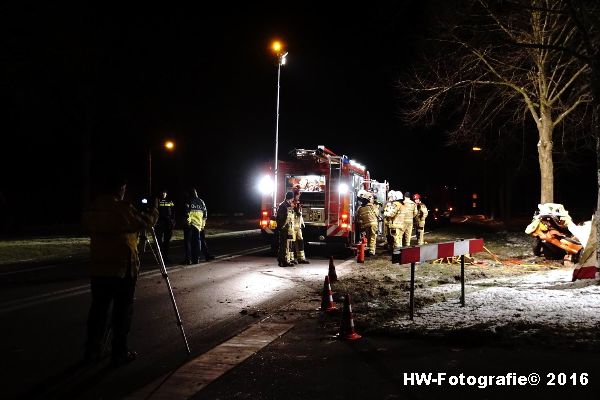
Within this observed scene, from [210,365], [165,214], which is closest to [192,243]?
[165,214]

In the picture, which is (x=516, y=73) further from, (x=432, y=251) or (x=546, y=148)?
(x=432, y=251)

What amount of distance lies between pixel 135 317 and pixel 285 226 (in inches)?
234

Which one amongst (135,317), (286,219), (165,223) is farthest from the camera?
(165,223)

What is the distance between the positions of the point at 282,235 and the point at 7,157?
29.8 metres

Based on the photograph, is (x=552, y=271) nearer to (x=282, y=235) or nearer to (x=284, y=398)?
(x=282, y=235)

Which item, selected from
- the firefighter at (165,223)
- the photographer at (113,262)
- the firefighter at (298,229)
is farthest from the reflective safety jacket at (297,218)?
the photographer at (113,262)

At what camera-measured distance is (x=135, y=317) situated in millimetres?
7824

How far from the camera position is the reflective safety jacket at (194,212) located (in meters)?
13.8

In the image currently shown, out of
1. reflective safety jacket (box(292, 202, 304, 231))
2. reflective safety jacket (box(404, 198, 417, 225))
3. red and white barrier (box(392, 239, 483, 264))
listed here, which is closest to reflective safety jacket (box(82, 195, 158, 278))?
red and white barrier (box(392, 239, 483, 264))

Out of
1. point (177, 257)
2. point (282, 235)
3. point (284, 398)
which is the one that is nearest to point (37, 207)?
point (177, 257)

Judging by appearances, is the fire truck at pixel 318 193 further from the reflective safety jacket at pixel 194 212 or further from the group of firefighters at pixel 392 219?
the reflective safety jacket at pixel 194 212

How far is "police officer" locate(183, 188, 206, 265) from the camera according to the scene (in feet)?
45.3

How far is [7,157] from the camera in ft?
119

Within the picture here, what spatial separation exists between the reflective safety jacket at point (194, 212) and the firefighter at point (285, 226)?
203 cm
